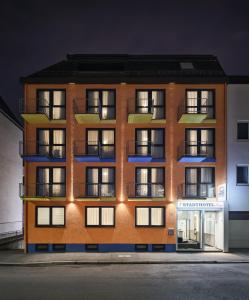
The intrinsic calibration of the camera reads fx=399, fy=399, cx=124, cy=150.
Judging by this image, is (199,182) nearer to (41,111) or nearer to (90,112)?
(90,112)

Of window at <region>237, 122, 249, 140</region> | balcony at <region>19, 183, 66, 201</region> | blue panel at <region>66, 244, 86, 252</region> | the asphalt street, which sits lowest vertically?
blue panel at <region>66, 244, 86, 252</region>

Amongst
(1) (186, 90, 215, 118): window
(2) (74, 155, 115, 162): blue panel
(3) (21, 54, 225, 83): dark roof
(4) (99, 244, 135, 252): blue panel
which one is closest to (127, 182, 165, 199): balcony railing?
(2) (74, 155, 115, 162): blue panel

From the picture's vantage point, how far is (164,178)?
24.5 metres

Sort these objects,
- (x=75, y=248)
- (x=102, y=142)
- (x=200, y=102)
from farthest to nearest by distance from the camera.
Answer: (x=200, y=102) → (x=102, y=142) → (x=75, y=248)

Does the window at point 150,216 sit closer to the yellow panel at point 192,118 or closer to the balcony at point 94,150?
the balcony at point 94,150

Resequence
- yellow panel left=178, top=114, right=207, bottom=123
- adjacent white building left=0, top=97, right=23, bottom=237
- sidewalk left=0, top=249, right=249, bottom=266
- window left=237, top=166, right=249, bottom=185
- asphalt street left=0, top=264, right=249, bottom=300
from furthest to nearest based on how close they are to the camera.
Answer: adjacent white building left=0, top=97, right=23, bottom=237 → window left=237, top=166, right=249, bottom=185 → yellow panel left=178, top=114, right=207, bottom=123 → sidewalk left=0, top=249, right=249, bottom=266 → asphalt street left=0, top=264, right=249, bottom=300

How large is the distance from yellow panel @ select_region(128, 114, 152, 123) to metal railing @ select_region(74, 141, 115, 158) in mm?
2063

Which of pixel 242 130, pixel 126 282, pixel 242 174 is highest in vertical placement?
pixel 242 130

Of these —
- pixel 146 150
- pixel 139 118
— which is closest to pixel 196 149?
pixel 146 150

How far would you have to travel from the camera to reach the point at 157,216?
24.4 metres

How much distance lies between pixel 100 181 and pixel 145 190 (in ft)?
9.25

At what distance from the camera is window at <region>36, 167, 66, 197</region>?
24.4m

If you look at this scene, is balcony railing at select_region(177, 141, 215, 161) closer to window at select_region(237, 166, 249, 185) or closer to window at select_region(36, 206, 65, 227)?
window at select_region(237, 166, 249, 185)

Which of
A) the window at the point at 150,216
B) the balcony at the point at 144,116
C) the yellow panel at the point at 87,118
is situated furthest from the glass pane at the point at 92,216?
the balcony at the point at 144,116
